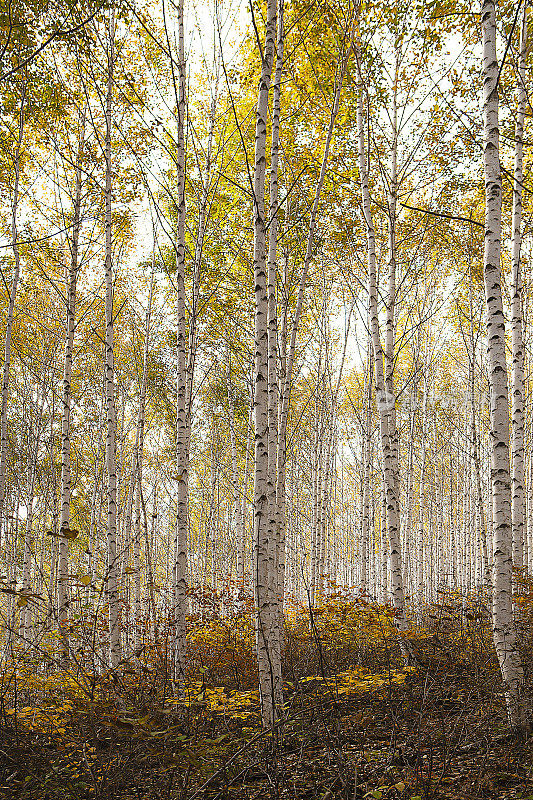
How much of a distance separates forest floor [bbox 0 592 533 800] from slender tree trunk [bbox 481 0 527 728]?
1.14 ft

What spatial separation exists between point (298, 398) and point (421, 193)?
25.8 ft

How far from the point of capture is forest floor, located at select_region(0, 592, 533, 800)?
9.37 ft

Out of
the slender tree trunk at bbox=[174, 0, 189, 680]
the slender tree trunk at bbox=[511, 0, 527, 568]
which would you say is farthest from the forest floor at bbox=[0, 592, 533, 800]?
the slender tree trunk at bbox=[511, 0, 527, 568]

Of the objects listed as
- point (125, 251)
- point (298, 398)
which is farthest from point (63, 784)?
point (298, 398)

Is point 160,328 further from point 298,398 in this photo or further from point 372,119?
point 372,119

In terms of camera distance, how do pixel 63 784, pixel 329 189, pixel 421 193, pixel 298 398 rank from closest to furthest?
pixel 63 784, pixel 329 189, pixel 421 193, pixel 298 398

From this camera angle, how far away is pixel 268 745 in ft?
11.0

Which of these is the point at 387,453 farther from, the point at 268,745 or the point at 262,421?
the point at 268,745

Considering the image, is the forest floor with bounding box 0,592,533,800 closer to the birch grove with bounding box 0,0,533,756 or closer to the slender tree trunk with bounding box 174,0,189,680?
the birch grove with bounding box 0,0,533,756

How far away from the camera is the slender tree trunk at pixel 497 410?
3.84 m

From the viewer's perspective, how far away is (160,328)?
15.0m

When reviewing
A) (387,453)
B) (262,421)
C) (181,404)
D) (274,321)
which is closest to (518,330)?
(387,453)

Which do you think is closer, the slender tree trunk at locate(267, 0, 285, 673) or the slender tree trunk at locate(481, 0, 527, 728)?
the slender tree trunk at locate(481, 0, 527, 728)

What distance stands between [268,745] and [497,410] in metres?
2.89
